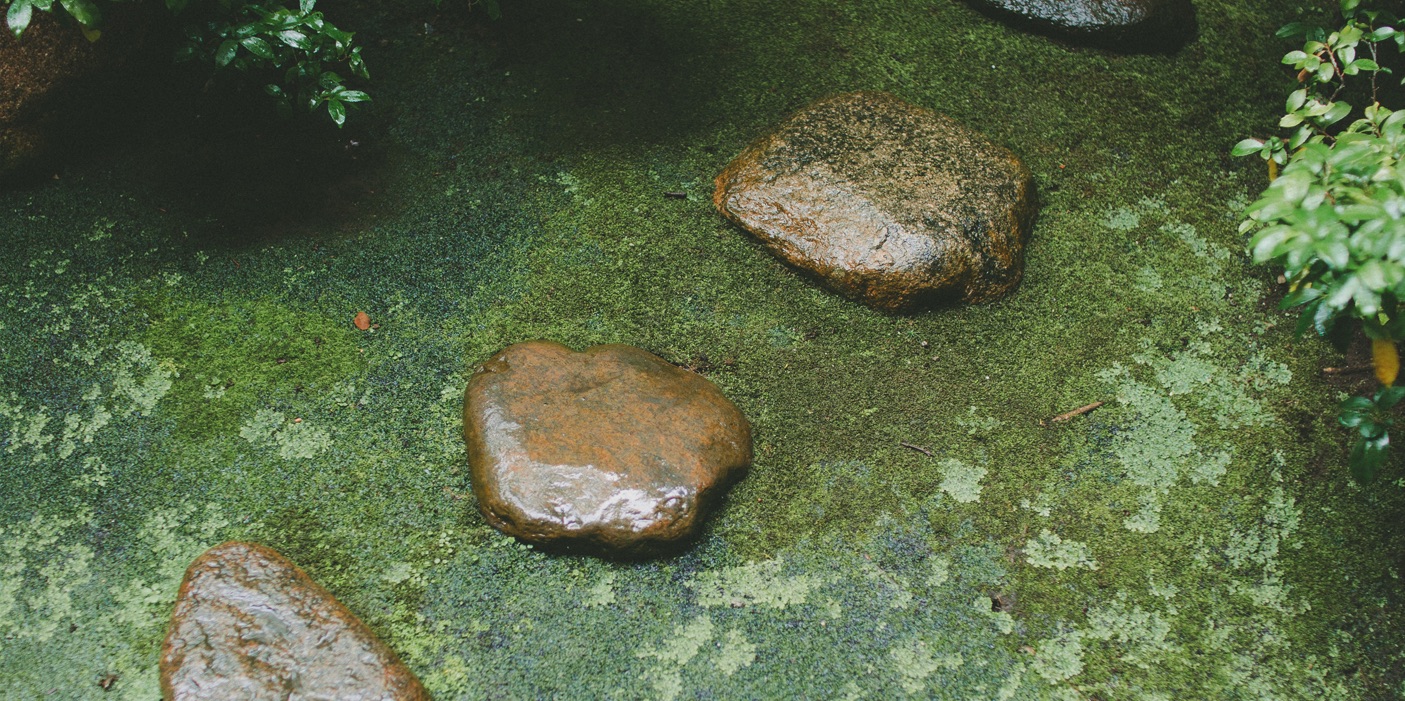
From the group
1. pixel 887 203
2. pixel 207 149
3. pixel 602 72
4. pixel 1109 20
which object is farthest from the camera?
pixel 1109 20

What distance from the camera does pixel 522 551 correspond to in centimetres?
197

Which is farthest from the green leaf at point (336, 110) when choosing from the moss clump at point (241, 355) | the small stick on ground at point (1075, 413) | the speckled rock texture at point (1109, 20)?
the speckled rock texture at point (1109, 20)

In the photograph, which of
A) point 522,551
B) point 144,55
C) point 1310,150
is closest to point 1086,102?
point 1310,150

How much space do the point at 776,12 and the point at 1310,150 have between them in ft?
6.70

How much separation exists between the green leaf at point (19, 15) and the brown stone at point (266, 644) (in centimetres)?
108

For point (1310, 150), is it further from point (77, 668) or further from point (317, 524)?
point (77, 668)

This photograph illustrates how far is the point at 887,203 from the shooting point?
240 centimetres

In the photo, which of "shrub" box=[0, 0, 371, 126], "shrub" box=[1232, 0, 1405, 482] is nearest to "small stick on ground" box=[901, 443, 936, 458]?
"shrub" box=[1232, 0, 1405, 482]

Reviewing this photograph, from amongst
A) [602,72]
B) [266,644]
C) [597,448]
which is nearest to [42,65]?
[602,72]

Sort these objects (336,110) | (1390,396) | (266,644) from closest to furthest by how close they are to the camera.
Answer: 1. (1390,396)
2. (266,644)
3. (336,110)

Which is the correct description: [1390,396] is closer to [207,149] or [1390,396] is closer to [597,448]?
[597,448]

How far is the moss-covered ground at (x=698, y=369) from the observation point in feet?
6.20

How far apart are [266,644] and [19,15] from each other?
130 cm

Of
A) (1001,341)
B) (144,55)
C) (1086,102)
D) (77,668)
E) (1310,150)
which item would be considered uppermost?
(144,55)
